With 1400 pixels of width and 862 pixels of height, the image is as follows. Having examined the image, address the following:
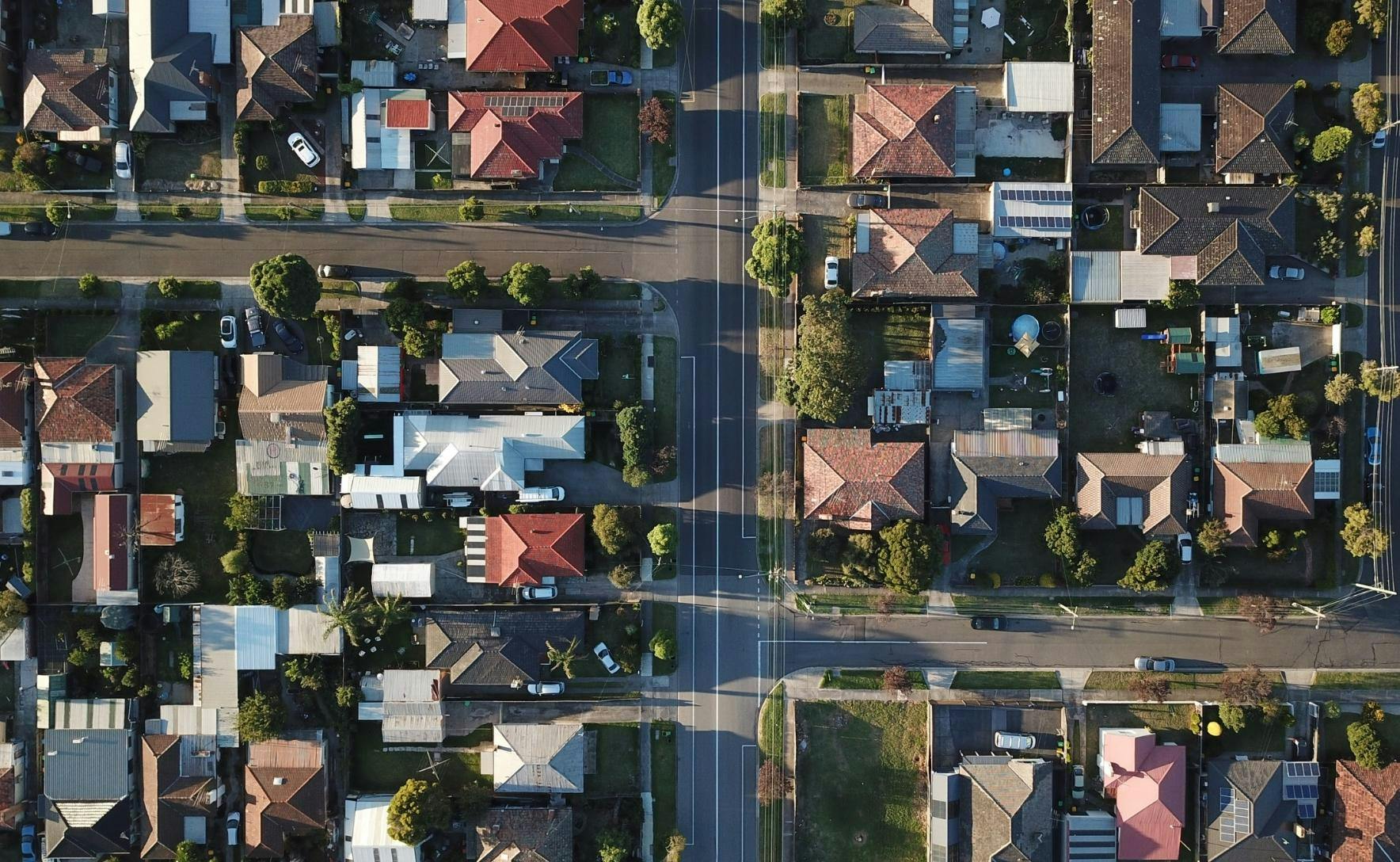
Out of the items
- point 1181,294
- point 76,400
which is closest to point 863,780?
point 1181,294

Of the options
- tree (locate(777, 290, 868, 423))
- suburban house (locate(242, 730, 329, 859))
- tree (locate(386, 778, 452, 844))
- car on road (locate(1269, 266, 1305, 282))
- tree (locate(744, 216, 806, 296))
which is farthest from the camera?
car on road (locate(1269, 266, 1305, 282))

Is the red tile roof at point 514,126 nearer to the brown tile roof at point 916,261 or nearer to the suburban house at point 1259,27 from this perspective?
the brown tile roof at point 916,261

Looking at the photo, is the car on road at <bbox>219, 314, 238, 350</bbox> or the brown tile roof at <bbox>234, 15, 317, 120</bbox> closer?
the brown tile roof at <bbox>234, 15, 317, 120</bbox>

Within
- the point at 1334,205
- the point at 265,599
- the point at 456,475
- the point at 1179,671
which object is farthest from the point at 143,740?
the point at 1334,205

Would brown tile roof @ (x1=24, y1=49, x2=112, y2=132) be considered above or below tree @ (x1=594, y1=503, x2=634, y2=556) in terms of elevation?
above

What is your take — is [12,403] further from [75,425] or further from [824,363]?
[824,363]

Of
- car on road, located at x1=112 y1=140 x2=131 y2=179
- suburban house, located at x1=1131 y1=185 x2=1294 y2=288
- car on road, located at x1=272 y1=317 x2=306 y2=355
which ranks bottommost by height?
car on road, located at x1=272 y1=317 x2=306 y2=355

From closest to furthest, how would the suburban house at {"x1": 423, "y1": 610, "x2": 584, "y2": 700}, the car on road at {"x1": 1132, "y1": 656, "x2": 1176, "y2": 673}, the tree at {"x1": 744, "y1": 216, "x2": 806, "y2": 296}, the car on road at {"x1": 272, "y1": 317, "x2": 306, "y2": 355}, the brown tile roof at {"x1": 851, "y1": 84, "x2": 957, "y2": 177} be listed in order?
the tree at {"x1": 744, "y1": 216, "x2": 806, "y2": 296} → the brown tile roof at {"x1": 851, "y1": 84, "x2": 957, "y2": 177} → the suburban house at {"x1": 423, "y1": 610, "x2": 584, "y2": 700} → the car on road at {"x1": 272, "y1": 317, "x2": 306, "y2": 355} → the car on road at {"x1": 1132, "y1": 656, "x2": 1176, "y2": 673}

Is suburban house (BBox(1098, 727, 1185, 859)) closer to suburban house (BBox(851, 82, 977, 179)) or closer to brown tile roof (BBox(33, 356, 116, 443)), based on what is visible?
suburban house (BBox(851, 82, 977, 179))

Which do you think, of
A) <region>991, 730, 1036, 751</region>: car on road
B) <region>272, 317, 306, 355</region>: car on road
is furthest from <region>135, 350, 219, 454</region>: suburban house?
<region>991, 730, 1036, 751</region>: car on road
